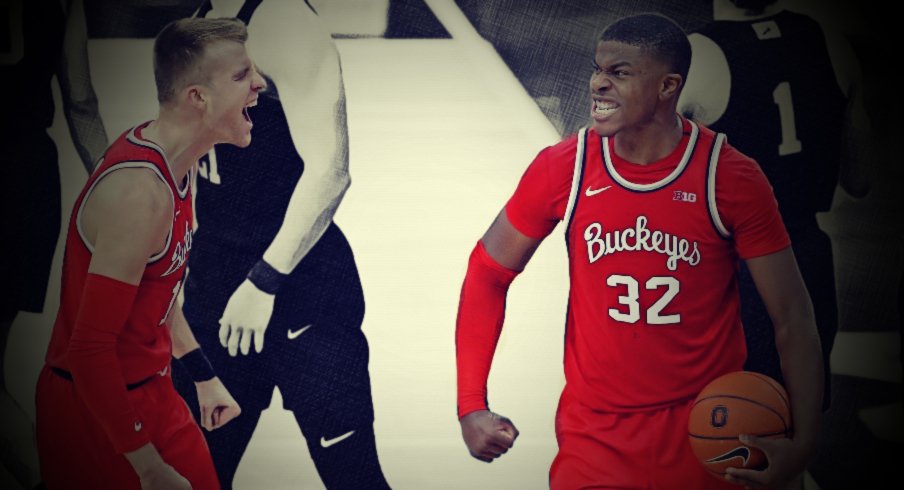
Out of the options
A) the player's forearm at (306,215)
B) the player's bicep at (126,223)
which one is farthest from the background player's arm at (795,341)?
the player's bicep at (126,223)

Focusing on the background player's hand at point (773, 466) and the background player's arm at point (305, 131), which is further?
the background player's arm at point (305, 131)

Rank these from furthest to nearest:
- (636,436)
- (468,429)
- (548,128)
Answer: (548,128)
(468,429)
(636,436)

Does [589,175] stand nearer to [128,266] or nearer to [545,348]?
[545,348]

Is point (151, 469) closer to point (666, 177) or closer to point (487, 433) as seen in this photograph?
point (487, 433)

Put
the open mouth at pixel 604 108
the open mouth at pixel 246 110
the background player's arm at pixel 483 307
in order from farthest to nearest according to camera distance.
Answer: the open mouth at pixel 246 110 → the background player's arm at pixel 483 307 → the open mouth at pixel 604 108

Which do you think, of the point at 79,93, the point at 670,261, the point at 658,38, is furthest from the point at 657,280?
the point at 79,93

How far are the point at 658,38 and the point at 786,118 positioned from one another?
0.58m

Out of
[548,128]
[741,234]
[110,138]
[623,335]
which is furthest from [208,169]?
[741,234]

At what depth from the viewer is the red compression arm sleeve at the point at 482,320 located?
10.1 ft

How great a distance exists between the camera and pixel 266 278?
3.29 metres

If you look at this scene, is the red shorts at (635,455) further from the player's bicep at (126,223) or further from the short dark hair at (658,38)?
the player's bicep at (126,223)

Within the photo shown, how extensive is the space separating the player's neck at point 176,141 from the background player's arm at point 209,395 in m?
0.53

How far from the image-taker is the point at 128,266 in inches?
110

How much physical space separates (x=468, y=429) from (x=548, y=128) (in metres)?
1.09
